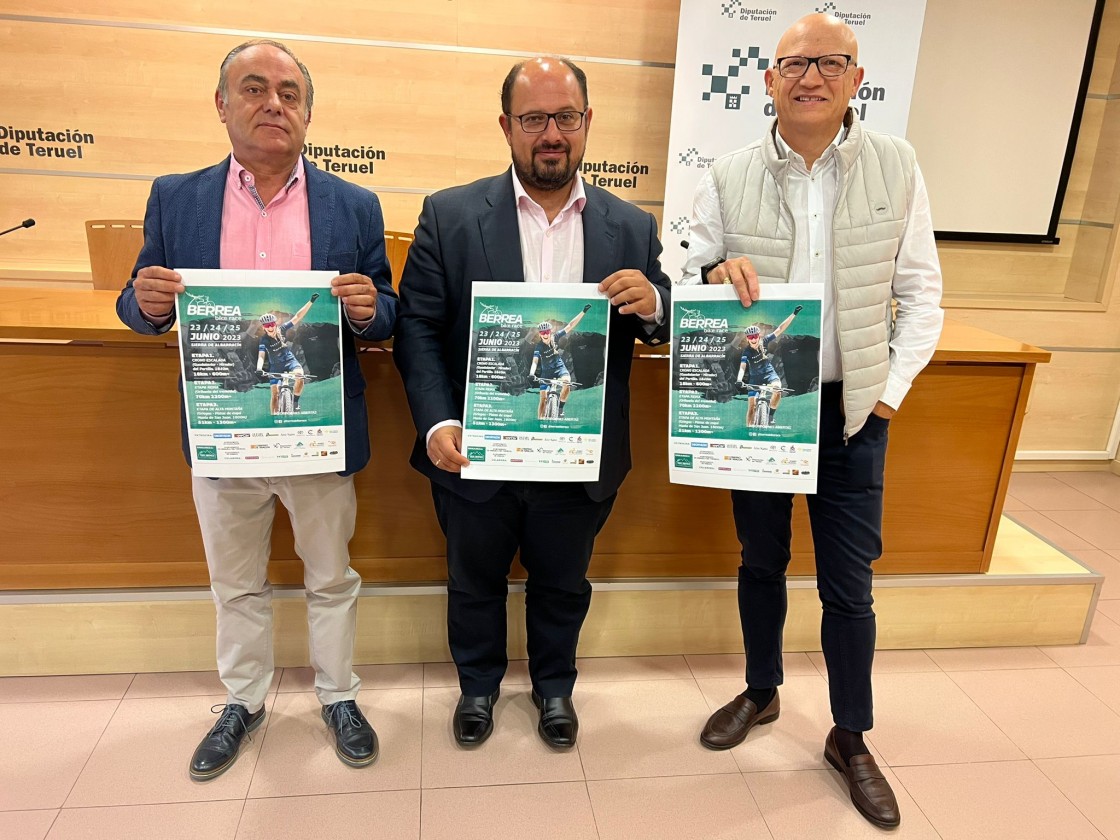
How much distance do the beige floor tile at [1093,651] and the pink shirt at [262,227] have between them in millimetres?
2746

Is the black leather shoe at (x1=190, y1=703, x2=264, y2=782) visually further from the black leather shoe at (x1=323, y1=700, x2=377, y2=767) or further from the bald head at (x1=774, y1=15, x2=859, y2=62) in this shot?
the bald head at (x1=774, y1=15, x2=859, y2=62)

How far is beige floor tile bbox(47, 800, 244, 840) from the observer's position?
1.69 meters

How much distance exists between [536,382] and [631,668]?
120cm

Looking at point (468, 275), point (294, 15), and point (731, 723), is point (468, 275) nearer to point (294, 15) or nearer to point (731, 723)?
point (731, 723)

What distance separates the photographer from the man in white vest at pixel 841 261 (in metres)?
1.57

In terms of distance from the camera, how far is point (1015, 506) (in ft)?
12.5

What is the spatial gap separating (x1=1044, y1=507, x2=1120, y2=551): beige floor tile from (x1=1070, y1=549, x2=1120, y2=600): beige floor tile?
3.3 inches

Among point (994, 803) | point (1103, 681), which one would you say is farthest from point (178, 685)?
point (1103, 681)

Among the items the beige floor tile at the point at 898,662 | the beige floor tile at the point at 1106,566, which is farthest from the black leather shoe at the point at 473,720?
the beige floor tile at the point at 1106,566

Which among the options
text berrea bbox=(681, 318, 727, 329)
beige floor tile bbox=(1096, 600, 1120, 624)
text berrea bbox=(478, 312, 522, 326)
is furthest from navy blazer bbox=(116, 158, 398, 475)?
beige floor tile bbox=(1096, 600, 1120, 624)

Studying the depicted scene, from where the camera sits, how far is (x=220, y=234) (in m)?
1.61

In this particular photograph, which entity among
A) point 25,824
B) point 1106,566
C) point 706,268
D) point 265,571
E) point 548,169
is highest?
point 548,169

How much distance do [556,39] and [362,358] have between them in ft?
8.62

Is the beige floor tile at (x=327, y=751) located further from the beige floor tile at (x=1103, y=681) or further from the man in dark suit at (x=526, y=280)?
the beige floor tile at (x=1103, y=681)
